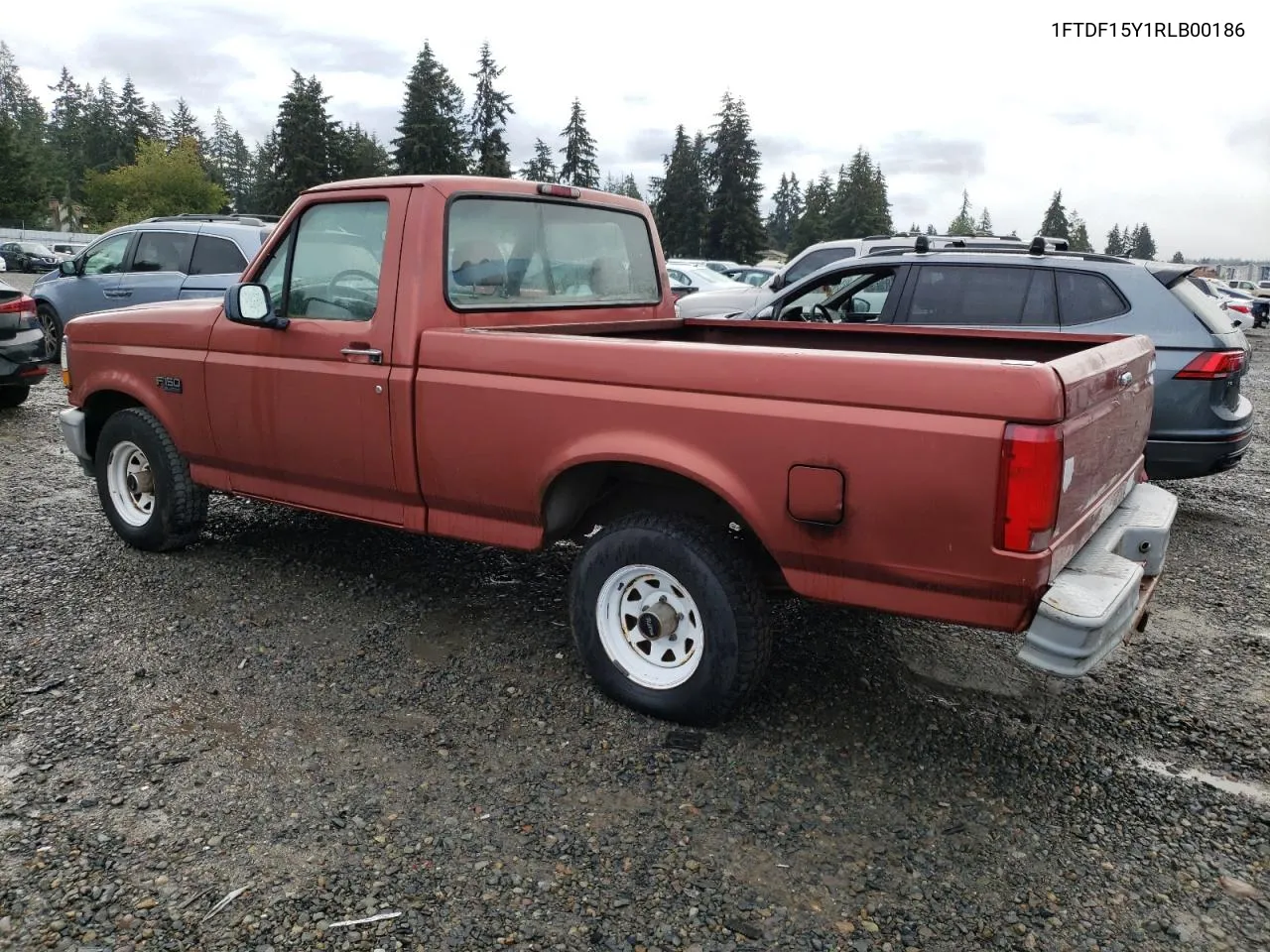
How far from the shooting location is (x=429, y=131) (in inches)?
2477

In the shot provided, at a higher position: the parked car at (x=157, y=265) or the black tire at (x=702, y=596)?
the parked car at (x=157, y=265)

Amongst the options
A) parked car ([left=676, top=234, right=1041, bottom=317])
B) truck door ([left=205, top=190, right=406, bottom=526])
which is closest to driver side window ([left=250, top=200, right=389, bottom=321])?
truck door ([left=205, top=190, right=406, bottom=526])

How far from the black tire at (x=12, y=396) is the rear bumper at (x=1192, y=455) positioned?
1003 centimetres

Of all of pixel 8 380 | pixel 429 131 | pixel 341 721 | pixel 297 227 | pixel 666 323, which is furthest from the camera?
pixel 429 131

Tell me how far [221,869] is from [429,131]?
65628 millimetres

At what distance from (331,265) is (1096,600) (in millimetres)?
3336

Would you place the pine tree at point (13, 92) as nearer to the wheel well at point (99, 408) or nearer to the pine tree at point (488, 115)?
the pine tree at point (488, 115)

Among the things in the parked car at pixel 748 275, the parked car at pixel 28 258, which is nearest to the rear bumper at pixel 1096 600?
the parked car at pixel 748 275

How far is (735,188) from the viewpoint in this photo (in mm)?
67750

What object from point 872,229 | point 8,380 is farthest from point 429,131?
point 8,380

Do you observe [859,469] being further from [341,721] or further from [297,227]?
[297,227]

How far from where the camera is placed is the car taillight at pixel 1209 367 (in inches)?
228

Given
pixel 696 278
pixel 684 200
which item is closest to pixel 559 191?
pixel 696 278

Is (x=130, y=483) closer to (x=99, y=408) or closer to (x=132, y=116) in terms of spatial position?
(x=99, y=408)
